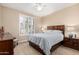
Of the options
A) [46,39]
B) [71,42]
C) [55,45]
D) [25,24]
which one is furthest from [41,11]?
[71,42]

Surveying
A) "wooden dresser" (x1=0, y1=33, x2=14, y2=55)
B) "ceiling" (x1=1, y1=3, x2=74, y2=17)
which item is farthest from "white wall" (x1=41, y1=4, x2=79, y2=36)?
"wooden dresser" (x1=0, y1=33, x2=14, y2=55)

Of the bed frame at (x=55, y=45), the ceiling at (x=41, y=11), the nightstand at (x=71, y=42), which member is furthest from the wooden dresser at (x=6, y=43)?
the nightstand at (x=71, y=42)

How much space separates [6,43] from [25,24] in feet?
1.45

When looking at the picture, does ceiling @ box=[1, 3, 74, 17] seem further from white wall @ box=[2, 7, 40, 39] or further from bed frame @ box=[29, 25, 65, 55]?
bed frame @ box=[29, 25, 65, 55]

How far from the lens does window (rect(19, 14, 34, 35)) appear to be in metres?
1.79

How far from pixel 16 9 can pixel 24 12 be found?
0.14 metres

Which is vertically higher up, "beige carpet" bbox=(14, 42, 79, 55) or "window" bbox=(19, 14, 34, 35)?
"window" bbox=(19, 14, 34, 35)

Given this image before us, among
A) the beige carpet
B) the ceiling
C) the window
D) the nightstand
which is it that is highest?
the ceiling

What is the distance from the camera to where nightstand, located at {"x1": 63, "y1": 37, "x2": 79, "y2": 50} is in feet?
5.78

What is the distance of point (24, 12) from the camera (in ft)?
5.86

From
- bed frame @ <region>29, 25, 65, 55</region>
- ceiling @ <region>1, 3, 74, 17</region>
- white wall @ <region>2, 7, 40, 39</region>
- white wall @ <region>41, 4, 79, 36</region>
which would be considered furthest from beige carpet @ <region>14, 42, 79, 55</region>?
ceiling @ <region>1, 3, 74, 17</region>

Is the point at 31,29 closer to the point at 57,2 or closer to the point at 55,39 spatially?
the point at 55,39

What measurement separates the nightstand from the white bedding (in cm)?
9
